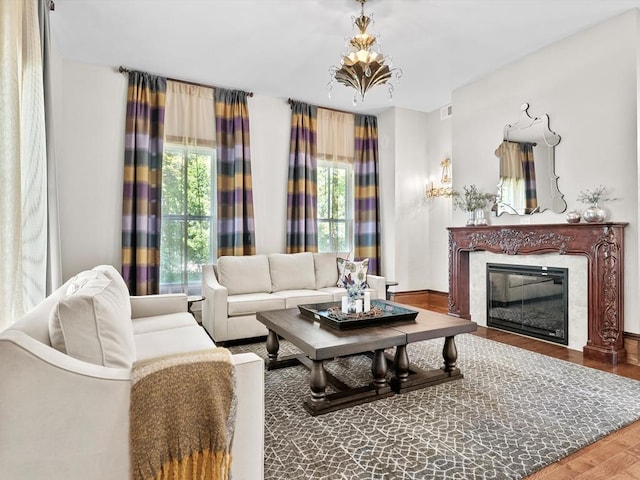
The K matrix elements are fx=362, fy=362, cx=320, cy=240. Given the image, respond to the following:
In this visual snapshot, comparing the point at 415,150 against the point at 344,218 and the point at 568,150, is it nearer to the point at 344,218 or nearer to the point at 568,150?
the point at 344,218

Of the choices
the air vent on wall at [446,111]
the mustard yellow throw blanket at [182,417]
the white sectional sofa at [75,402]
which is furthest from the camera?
the air vent on wall at [446,111]

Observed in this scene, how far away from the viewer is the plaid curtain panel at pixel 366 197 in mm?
5665

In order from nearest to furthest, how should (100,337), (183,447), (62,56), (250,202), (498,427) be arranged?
(183,447)
(100,337)
(498,427)
(62,56)
(250,202)

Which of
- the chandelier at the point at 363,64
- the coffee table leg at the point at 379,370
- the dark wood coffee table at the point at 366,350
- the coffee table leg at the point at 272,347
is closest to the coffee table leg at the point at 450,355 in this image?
the dark wood coffee table at the point at 366,350

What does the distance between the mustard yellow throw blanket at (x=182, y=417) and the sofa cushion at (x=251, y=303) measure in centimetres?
243

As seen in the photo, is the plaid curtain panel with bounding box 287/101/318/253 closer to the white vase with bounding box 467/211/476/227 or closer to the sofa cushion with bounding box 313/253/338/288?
→ the sofa cushion with bounding box 313/253/338/288

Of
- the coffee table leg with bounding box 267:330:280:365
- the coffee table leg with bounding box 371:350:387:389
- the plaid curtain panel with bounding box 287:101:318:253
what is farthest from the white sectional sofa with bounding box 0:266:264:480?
the plaid curtain panel with bounding box 287:101:318:253

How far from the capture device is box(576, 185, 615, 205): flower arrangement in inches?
132

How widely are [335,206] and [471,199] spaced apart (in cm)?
197

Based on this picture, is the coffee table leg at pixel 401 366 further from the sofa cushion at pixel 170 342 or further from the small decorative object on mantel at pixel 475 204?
the small decorative object on mantel at pixel 475 204

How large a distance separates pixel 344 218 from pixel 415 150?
1568 millimetres

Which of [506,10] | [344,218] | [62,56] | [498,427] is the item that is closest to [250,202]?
[344,218]

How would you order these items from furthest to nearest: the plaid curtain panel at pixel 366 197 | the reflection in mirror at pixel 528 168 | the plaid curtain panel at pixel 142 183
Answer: the plaid curtain panel at pixel 366 197
the plaid curtain panel at pixel 142 183
the reflection in mirror at pixel 528 168

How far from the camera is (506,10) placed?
10.3 ft
